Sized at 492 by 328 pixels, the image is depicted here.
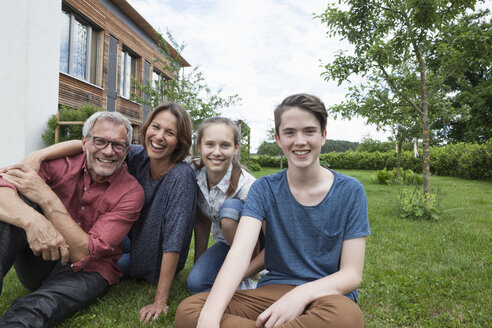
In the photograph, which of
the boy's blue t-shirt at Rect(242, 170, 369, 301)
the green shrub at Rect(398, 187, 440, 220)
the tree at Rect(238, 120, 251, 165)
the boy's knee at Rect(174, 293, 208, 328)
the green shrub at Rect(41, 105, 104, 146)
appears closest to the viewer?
the boy's knee at Rect(174, 293, 208, 328)

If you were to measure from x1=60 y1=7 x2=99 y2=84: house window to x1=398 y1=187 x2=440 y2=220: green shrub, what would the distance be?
9657 millimetres

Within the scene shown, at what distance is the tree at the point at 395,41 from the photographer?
569cm

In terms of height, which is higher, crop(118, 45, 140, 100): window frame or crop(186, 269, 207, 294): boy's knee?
crop(118, 45, 140, 100): window frame

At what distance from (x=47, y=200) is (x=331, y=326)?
176 centimetres

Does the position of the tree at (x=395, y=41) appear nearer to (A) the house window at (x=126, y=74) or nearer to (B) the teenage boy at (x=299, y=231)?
(B) the teenage boy at (x=299, y=231)

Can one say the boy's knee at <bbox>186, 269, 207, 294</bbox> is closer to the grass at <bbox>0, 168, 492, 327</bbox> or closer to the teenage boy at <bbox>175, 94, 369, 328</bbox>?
the grass at <bbox>0, 168, 492, 327</bbox>

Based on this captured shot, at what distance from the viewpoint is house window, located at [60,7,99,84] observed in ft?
31.3

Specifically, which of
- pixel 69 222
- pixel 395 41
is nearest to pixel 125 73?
pixel 395 41

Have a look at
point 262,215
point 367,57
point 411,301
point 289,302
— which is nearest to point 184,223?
point 262,215

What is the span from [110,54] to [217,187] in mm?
11159

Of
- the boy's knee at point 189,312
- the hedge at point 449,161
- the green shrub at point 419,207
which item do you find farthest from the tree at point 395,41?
the hedge at point 449,161

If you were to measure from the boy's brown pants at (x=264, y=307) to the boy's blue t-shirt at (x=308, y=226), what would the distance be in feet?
0.41

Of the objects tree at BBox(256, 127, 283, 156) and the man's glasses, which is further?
tree at BBox(256, 127, 283, 156)

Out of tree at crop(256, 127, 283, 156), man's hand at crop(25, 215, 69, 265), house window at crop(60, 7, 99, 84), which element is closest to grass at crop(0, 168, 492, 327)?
man's hand at crop(25, 215, 69, 265)
